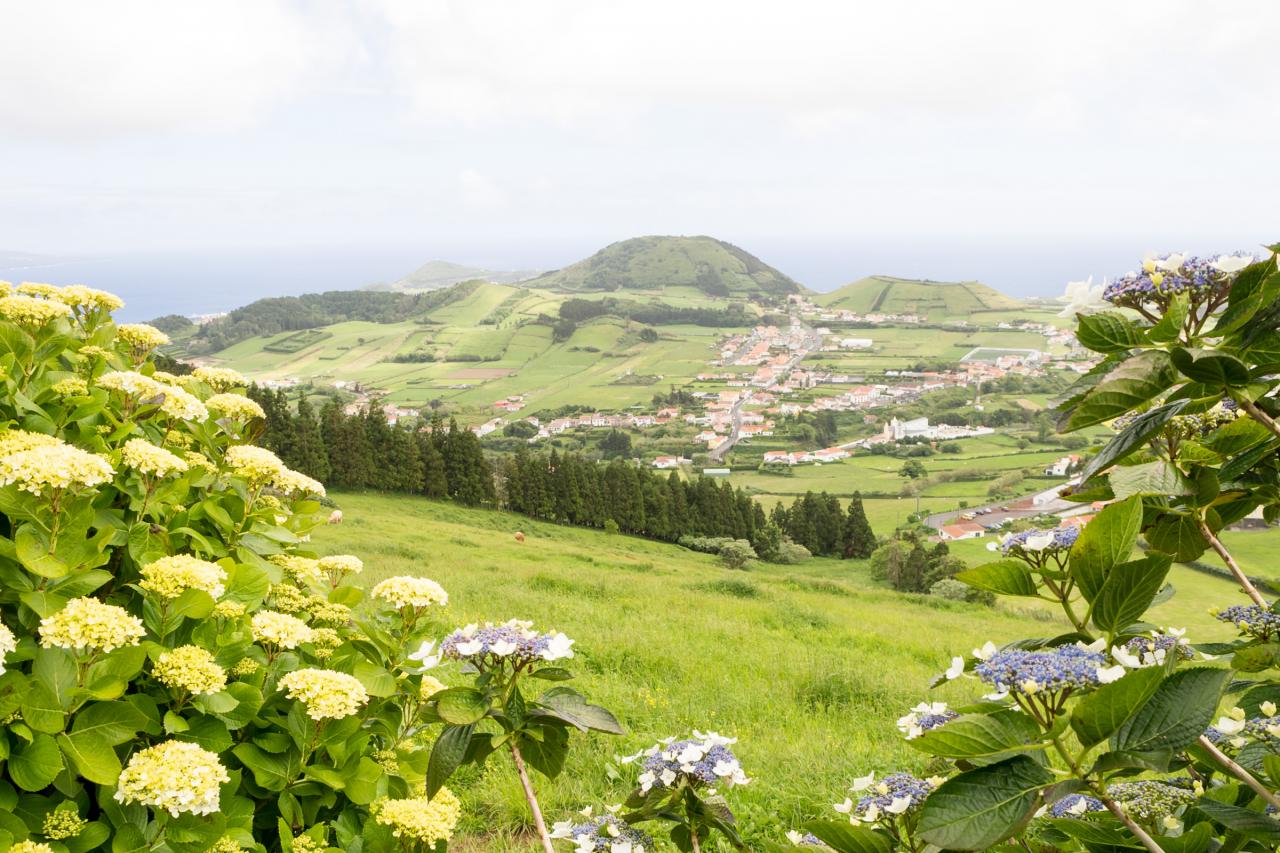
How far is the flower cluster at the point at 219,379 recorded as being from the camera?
3.77 m

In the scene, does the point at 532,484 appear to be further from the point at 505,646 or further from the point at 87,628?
the point at 505,646

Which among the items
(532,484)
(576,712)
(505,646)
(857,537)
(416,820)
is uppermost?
(505,646)

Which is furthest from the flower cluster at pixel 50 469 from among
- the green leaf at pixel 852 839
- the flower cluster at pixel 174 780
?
the green leaf at pixel 852 839

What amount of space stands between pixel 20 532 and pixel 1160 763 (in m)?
2.87

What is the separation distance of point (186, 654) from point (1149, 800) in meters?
2.73

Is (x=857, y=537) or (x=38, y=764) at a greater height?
(x=38, y=764)

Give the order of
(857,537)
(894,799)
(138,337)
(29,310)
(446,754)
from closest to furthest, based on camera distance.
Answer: (894,799), (446,754), (29,310), (138,337), (857,537)

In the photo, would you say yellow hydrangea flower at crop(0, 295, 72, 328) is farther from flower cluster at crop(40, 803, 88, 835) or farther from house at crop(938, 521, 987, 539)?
house at crop(938, 521, 987, 539)

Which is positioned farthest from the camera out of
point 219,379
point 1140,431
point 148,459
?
point 219,379

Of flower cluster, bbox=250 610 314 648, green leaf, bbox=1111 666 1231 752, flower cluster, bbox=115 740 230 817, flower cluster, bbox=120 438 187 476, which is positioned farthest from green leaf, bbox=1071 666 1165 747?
flower cluster, bbox=120 438 187 476

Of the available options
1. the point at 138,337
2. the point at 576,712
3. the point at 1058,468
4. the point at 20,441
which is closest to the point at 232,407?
the point at 138,337

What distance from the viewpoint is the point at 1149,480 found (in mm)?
1547

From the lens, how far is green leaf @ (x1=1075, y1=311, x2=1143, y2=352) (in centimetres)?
157

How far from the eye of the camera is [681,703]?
729cm
